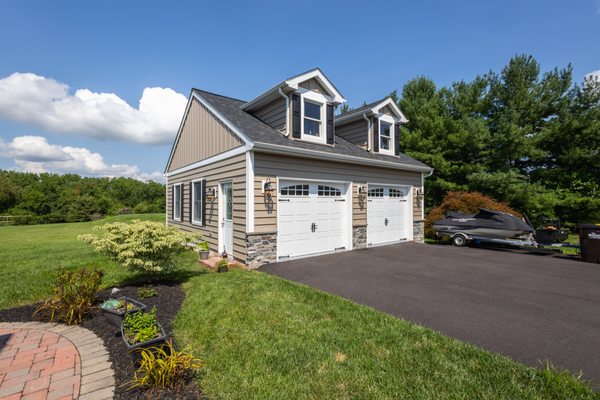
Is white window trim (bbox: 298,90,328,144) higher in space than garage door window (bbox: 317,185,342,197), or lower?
higher

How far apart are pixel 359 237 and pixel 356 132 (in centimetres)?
457

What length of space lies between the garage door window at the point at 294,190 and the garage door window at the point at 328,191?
0.56 metres

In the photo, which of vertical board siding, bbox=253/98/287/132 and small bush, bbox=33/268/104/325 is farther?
vertical board siding, bbox=253/98/287/132

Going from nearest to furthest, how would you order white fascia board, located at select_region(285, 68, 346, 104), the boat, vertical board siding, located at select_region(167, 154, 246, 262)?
vertical board siding, located at select_region(167, 154, 246, 262) < white fascia board, located at select_region(285, 68, 346, 104) < the boat

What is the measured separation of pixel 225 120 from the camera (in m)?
7.58

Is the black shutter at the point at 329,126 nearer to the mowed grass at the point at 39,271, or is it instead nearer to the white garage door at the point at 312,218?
the white garage door at the point at 312,218

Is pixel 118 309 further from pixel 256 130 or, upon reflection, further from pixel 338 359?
pixel 256 130

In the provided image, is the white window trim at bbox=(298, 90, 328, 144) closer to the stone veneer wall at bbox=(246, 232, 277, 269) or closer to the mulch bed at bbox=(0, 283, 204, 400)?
the stone veneer wall at bbox=(246, 232, 277, 269)

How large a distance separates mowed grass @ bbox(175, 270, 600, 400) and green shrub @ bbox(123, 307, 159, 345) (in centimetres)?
43

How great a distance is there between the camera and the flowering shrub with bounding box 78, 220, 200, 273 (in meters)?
4.80

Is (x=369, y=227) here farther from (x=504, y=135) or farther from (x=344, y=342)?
(x=504, y=135)

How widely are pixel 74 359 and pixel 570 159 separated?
2132 centimetres

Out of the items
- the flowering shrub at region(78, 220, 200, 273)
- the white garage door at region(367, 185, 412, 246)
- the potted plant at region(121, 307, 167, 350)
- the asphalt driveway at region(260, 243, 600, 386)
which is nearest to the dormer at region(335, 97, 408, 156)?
the white garage door at region(367, 185, 412, 246)

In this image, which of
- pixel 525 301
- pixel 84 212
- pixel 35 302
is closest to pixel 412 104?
pixel 525 301
